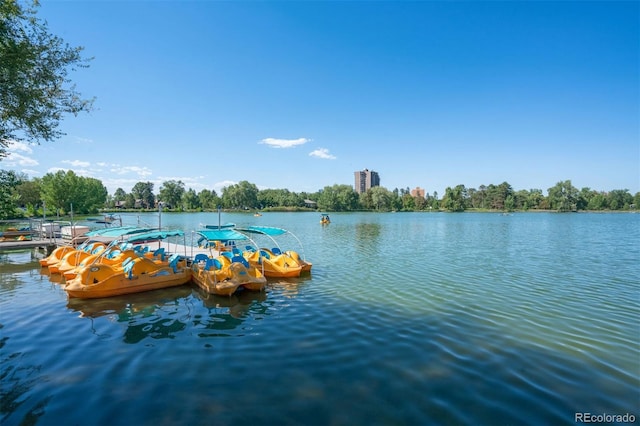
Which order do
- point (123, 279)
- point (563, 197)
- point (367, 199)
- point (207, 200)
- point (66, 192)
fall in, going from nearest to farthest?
point (123, 279) < point (66, 192) < point (563, 197) < point (367, 199) < point (207, 200)

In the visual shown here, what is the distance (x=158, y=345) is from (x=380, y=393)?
6.89 m

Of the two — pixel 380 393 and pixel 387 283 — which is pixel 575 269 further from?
pixel 380 393

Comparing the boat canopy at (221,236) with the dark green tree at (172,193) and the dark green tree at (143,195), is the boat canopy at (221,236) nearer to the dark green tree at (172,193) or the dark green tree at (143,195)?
the dark green tree at (172,193)

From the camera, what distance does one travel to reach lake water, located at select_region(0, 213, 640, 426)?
6480mm

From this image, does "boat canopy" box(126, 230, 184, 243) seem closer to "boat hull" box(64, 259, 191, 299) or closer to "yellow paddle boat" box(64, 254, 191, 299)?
"yellow paddle boat" box(64, 254, 191, 299)

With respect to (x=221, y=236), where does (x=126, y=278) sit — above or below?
below

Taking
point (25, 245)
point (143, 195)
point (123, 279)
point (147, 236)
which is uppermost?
point (143, 195)

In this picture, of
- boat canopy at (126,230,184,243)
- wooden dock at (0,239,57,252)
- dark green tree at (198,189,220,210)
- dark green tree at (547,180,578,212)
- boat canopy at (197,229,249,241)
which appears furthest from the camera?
dark green tree at (198,189,220,210)

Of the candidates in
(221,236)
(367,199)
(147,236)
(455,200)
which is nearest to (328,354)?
(221,236)

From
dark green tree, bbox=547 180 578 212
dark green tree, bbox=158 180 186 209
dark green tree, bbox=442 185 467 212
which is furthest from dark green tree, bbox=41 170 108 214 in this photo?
dark green tree, bbox=547 180 578 212

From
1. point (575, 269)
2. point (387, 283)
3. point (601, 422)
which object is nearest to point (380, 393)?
point (601, 422)

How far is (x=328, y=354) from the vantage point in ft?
29.6

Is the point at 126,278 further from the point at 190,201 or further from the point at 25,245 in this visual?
the point at 190,201

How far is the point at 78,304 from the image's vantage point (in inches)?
551
